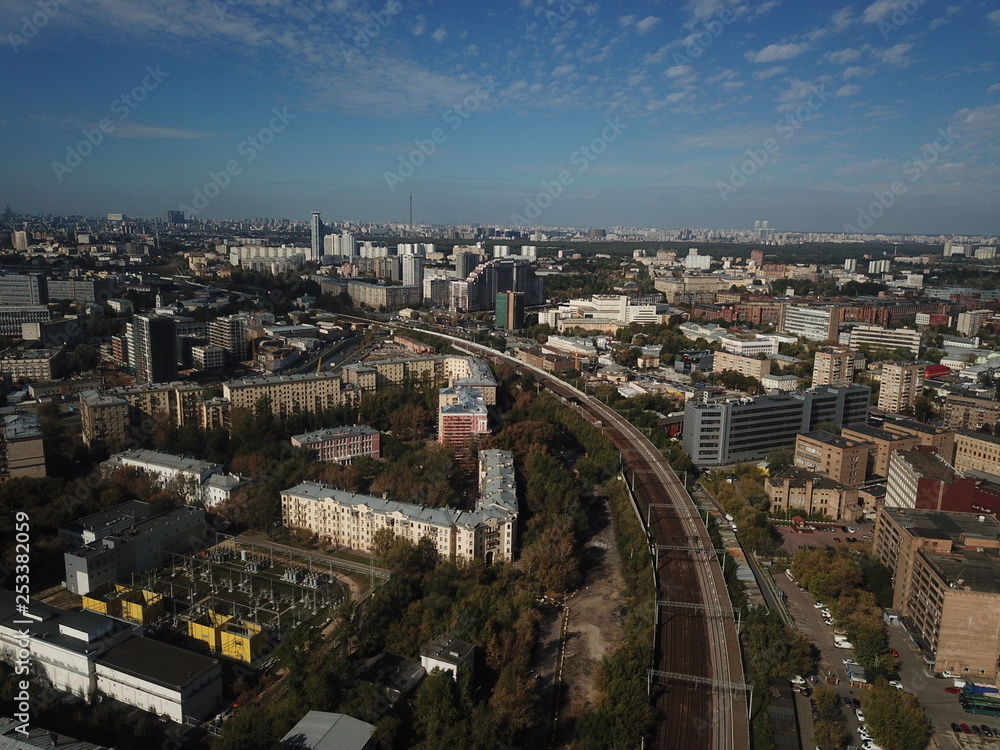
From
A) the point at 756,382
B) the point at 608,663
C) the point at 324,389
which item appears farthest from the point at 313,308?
the point at 608,663

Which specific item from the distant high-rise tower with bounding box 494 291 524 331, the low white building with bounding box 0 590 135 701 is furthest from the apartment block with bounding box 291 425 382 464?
the distant high-rise tower with bounding box 494 291 524 331

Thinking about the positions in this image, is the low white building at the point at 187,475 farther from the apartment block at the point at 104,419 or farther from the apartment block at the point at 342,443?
the apartment block at the point at 342,443

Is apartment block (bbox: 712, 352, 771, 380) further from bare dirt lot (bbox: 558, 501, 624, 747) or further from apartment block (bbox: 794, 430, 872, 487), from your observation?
bare dirt lot (bbox: 558, 501, 624, 747)

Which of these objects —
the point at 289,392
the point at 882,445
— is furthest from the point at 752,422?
the point at 289,392

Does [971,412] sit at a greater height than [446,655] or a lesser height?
greater

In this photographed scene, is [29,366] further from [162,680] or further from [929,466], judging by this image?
[929,466]

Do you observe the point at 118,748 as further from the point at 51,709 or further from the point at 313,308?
the point at 313,308
